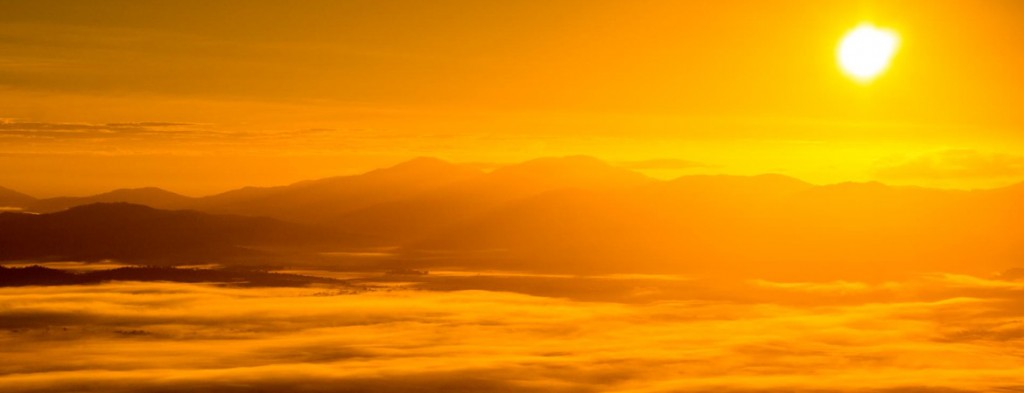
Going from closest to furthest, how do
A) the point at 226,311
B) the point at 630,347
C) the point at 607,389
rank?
the point at 607,389 < the point at 630,347 < the point at 226,311

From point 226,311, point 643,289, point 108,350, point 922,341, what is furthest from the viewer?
point 643,289

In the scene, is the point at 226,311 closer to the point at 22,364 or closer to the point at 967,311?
the point at 22,364

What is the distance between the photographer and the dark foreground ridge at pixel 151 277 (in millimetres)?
170125

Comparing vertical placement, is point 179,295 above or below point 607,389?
above

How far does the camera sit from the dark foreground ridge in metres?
170

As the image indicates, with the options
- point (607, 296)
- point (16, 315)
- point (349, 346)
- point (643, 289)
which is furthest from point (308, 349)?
point (643, 289)

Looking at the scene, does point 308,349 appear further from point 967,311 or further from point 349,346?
point 967,311

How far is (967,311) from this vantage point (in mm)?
151125

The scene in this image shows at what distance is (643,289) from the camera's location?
191375mm

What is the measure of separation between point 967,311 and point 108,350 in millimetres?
109936

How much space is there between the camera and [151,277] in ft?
598

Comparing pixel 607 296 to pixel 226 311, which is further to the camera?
pixel 607 296

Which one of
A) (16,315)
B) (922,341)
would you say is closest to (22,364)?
(16,315)

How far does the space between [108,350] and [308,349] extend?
16320mm
